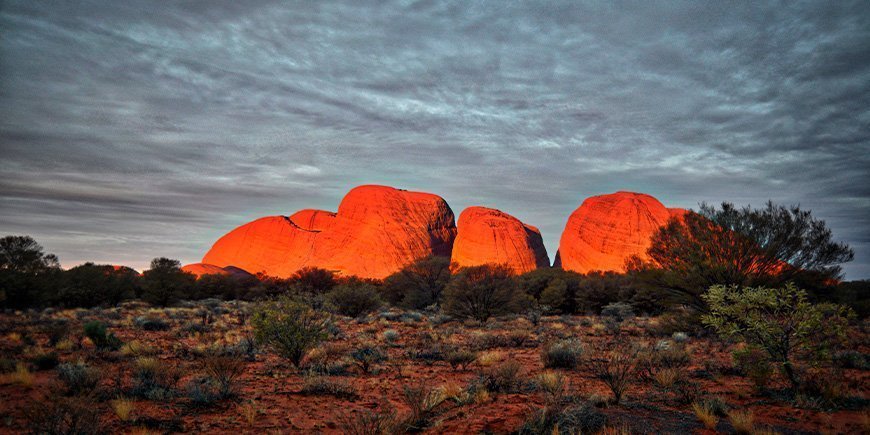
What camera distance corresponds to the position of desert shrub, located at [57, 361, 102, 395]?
286 inches

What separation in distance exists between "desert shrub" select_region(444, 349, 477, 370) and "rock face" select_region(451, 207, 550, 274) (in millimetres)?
64113

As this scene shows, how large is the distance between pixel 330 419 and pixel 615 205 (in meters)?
77.2

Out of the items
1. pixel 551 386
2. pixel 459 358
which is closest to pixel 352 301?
pixel 459 358

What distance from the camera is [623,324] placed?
2011cm

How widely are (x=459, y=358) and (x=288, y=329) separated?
4163mm

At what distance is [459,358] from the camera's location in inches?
418

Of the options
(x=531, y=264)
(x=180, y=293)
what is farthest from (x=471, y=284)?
(x=531, y=264)

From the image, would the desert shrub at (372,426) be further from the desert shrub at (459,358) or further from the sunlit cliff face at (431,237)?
the sunlit cliff face at (431,237)

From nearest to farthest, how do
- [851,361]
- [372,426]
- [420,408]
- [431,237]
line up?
[372,426], [420,408], [851,361], [431,237]

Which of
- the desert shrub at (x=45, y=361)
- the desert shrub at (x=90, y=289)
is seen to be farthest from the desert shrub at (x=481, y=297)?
the desert shrub at (x=90, y=289)

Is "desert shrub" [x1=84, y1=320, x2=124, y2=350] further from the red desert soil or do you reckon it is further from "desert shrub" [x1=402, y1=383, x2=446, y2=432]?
"desert shrub" [x1=402, y1=383, x2=446, y2=432]

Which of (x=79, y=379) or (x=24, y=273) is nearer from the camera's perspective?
(x=79, y=379)

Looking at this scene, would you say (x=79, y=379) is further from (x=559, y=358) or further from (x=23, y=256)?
(x=23, y=256)

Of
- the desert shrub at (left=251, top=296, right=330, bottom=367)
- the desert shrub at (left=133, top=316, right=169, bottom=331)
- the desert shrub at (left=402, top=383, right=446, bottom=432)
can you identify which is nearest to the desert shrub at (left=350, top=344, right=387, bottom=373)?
the desert shrub at (left=251, top=296, right=330, bottom=367)
